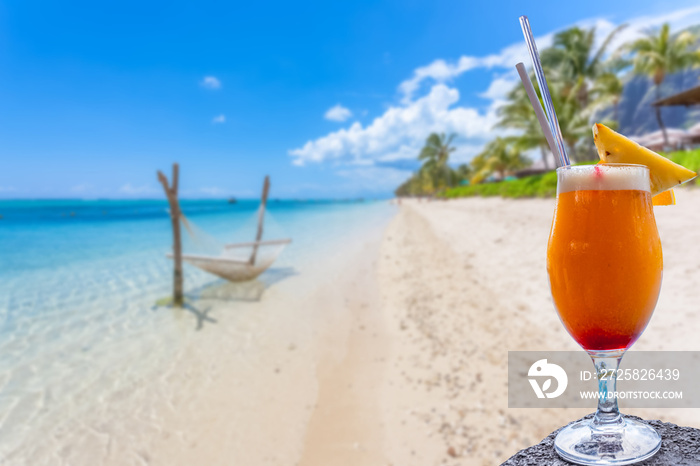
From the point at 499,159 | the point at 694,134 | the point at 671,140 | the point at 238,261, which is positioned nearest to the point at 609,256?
the point at 238,261

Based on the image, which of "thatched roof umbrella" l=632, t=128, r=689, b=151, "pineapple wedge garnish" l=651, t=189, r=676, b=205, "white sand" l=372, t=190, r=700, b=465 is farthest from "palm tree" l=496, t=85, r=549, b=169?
"pineapple wedge garnish" l=651, t=189, r=676, b=205

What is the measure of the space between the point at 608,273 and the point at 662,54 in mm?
26195

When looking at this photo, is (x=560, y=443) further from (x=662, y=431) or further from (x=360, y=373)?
(x=360, y=373)

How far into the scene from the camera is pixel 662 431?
0.75 m

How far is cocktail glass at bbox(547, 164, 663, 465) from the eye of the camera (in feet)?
2.35

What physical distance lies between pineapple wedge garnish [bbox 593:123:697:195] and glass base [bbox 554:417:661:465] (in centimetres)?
47

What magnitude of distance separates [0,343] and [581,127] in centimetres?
2152

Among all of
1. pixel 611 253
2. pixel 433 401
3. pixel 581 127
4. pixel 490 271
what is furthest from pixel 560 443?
pixel 581 127

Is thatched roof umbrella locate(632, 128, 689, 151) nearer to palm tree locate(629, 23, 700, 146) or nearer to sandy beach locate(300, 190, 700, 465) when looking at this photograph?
palm tree locate(629, 23, 700, 146)

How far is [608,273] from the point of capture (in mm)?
722

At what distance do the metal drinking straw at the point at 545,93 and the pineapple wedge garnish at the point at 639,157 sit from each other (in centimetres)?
6

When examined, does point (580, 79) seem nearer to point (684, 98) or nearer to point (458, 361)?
point (684, 98)

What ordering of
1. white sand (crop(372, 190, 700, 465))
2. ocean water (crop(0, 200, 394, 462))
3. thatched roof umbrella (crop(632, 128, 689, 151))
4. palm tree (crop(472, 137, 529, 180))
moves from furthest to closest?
palm tree (crop(472, 137, 529, 180))
thatched roof umbrella (crop(632, 128, 689, 151))
ocean water (crop(0, 200, 394, 462))
white sand (crop(372, 190, 700, 465))

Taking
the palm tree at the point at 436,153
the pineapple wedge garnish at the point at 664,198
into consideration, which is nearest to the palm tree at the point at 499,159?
the palm tree at the point at 436,153
